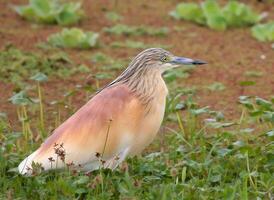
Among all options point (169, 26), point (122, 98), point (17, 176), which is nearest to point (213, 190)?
point (122, 98)

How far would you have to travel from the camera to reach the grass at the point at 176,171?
5645 millimetres

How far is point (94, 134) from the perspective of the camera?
588 cm

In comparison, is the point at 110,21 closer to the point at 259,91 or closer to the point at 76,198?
the point at 259,91

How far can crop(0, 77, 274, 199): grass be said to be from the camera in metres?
5.64

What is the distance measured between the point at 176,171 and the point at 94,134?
573mm

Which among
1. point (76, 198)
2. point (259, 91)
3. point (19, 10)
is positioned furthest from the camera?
point (19, 10)

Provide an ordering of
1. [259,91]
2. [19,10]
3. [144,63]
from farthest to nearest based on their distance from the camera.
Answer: [19,10]
[259,91]
[144,63]

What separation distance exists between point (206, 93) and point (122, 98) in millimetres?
2350

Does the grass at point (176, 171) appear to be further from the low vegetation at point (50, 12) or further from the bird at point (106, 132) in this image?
the low vegetation at point (50, 12)

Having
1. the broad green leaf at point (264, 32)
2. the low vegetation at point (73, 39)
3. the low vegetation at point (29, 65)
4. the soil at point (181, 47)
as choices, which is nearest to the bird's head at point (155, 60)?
the soil at point (181, 47)

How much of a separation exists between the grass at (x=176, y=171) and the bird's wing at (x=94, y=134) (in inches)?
4.3

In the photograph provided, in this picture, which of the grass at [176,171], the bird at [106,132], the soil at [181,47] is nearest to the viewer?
the grass at [176,171]

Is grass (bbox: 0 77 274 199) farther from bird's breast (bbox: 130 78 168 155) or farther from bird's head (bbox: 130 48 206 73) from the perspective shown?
bird's head (bbox: 130 48 206 73)

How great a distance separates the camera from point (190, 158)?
646cm
